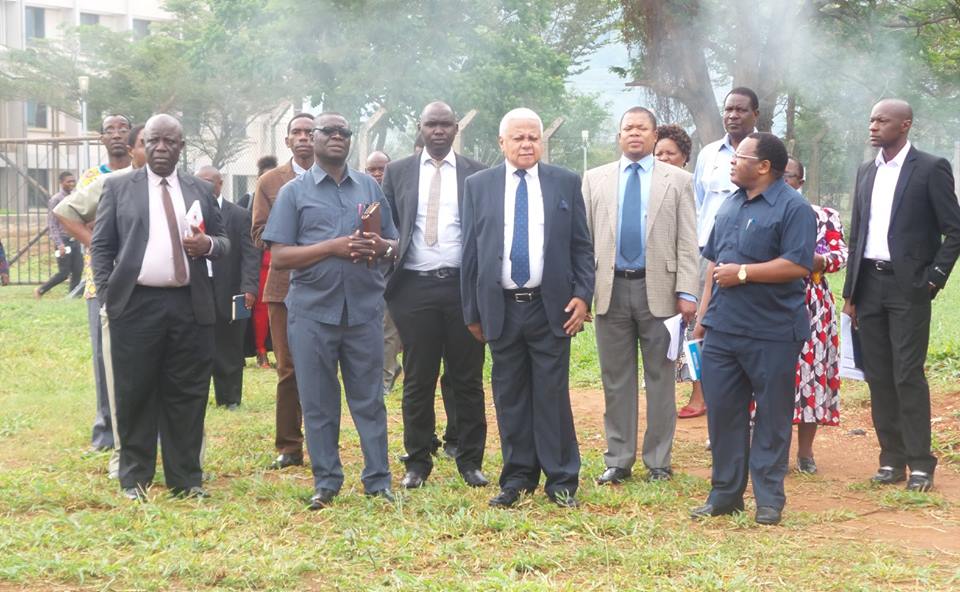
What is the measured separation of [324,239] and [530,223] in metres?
1.05

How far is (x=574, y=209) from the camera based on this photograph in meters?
6.63

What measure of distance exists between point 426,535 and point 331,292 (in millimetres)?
1384

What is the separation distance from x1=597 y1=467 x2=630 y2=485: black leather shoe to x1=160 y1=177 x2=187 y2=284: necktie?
2.52 meters

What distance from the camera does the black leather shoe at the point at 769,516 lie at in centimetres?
615

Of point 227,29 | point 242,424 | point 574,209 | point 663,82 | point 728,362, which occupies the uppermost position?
point 227,29

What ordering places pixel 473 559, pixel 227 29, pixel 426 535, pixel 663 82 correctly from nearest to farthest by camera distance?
pixel 473 559
pixel 426 535
pixel 663 82
pixel 227 29

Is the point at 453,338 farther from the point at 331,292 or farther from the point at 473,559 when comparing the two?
the point at 473,559

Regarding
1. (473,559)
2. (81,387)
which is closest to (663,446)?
(473,559)

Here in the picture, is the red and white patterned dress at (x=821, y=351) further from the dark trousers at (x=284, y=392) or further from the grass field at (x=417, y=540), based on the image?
the dark trousers at (x=284, y=392)

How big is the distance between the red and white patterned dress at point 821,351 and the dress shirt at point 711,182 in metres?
0.85

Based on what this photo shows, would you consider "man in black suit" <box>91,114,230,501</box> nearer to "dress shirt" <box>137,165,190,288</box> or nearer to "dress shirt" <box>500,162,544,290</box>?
"dress shirt" <box>137,165,190,288</box>

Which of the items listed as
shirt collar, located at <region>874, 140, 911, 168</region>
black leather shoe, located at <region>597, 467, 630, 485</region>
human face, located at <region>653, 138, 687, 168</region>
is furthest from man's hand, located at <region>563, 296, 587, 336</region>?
human face, located at <region>653, 138, 687, 168</region>

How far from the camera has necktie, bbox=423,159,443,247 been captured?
7.09 meters

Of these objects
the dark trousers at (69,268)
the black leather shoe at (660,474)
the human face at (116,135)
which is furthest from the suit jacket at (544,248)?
the dark trousers at (69,268)
